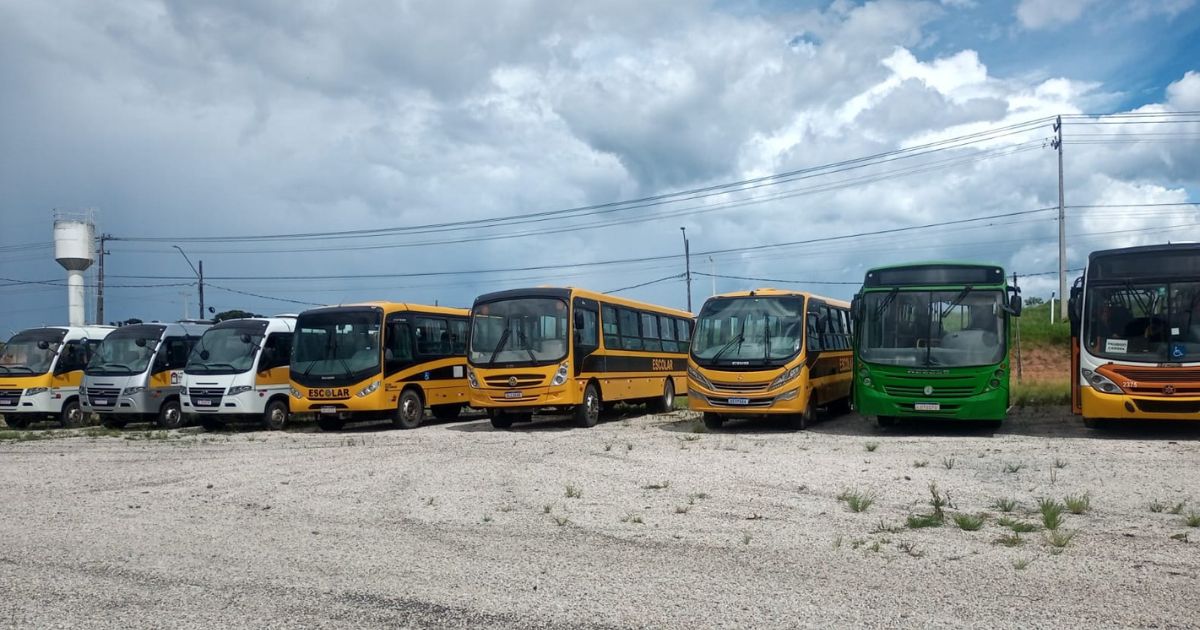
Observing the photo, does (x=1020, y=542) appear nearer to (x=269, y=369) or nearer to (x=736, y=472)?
(x=736, y=472)

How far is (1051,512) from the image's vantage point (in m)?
7.96

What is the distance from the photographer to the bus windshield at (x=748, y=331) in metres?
16.6

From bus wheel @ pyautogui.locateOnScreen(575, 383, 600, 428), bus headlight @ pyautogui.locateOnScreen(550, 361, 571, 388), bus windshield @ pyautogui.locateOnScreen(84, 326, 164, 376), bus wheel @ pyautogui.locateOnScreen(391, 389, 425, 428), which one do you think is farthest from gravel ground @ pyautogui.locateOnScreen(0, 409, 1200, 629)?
bus windshield @ pyautogui.locateOnScreen(84, 326, 164, 376)

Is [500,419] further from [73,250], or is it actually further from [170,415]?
[73,250]

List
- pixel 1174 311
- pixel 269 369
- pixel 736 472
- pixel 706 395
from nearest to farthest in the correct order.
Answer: pixel 736 472
pixel 1174 311
pixel 706 395
pixel 269 369

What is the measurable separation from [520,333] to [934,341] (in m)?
7.54

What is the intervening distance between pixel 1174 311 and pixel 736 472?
25.2ft

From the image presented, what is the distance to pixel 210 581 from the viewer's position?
21.6 ft

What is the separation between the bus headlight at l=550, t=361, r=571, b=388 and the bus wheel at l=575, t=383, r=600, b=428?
75cm

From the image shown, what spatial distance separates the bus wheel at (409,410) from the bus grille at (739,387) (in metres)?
7.08

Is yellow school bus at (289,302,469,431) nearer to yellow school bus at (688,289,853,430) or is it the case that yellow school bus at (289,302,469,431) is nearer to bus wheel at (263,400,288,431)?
bus wheel at (263,400,288,431)

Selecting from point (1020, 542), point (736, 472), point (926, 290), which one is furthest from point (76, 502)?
point (926, 290)

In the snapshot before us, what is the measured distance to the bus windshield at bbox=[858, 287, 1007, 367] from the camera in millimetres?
15133

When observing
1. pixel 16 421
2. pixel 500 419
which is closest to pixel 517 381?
pixel 500 419
